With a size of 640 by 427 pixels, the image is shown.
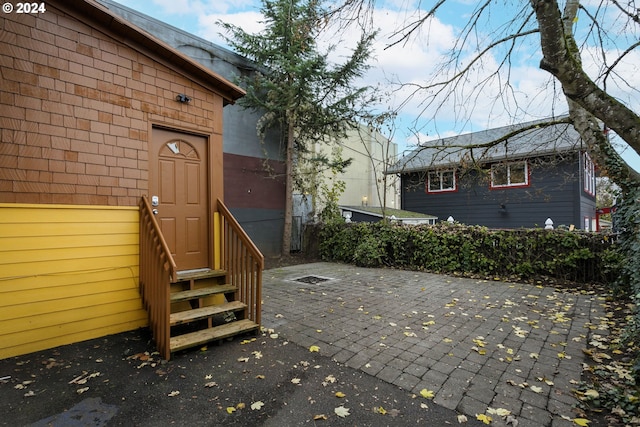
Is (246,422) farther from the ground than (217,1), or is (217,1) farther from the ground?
(217,1)

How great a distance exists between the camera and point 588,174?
11.5 metres

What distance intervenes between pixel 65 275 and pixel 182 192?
1517 millimetres

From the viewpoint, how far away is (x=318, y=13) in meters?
3.90

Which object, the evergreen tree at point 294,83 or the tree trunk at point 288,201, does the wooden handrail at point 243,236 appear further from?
the tree trunk at point 288,201

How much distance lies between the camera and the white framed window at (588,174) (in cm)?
1065

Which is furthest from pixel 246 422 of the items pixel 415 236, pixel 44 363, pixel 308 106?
pixel 308 106

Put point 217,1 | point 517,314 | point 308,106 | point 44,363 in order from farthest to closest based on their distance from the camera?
1. point 308,106
2. point 217,1
3. point 517,314
4. point 44,363

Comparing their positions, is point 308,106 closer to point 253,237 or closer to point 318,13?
point 253,237

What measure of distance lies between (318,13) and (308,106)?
4.79 m

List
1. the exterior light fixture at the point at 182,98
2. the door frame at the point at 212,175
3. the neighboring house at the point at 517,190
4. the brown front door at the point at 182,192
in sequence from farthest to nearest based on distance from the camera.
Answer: the neighboring house at the point at 517,190 < the door frame at the point at 212,175 < the exterior light fixture at the point at 182,98 < the brown front door at the point at 182,192

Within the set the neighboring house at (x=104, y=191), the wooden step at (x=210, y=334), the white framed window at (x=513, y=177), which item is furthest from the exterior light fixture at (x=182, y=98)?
the white framed window at (x=513, y=177)

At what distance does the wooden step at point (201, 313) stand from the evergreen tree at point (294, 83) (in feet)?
20.3

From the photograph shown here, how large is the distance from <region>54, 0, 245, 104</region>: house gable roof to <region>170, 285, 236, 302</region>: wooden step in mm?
2734

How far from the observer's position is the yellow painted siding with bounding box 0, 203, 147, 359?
2.98 meters
